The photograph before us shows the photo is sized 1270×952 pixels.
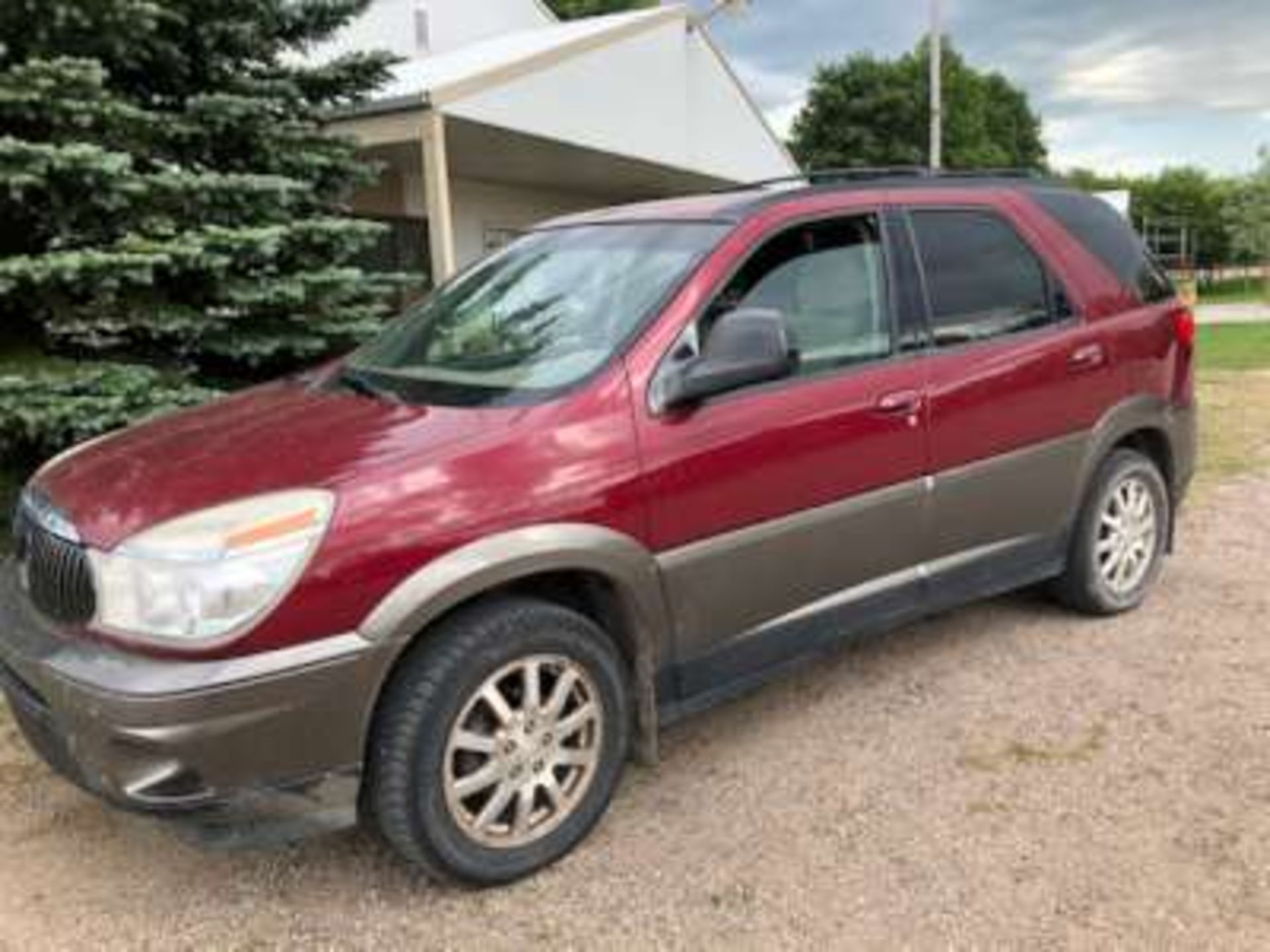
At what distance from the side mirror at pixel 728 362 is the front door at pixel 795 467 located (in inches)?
2.5

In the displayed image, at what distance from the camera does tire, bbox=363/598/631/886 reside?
269 cm

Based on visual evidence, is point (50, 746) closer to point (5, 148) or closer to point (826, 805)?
point (826, 805)

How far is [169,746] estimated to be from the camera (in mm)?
2402

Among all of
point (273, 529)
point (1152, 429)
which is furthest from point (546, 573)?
point (1152, 429)

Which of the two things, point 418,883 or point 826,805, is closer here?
point 418,883

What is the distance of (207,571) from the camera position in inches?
96.9

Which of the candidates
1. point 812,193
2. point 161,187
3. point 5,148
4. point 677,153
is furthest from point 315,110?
point 677,153

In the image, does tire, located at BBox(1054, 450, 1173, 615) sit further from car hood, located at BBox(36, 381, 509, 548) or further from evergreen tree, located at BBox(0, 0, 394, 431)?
evergreen tree, located at BBox(0, 0, 394, 431)

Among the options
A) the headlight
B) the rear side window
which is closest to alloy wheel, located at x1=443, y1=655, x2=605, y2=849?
the headlight

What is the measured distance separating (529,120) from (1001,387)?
7647mm

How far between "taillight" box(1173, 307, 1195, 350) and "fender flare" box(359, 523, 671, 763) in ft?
9.79

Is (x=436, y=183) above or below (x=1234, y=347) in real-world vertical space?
above

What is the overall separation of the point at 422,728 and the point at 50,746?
3.07 feet

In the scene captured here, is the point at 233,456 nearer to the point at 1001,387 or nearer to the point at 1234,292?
the point at 1001,387
